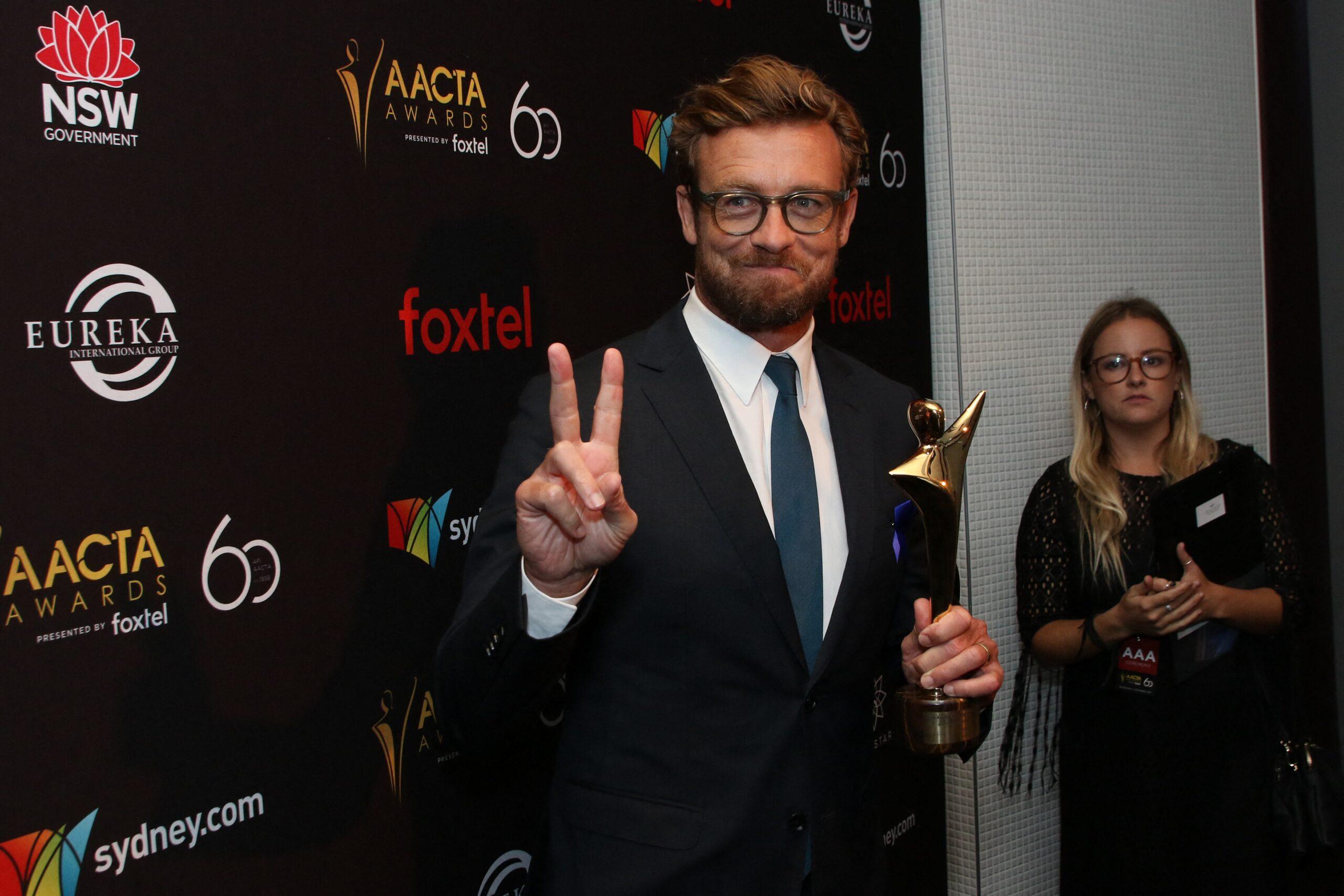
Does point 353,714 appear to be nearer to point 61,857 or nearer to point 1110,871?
point 61,857

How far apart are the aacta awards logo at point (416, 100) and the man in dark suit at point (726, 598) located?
1.41 feet

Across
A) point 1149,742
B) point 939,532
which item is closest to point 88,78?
point 939,532

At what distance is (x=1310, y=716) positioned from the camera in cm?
361

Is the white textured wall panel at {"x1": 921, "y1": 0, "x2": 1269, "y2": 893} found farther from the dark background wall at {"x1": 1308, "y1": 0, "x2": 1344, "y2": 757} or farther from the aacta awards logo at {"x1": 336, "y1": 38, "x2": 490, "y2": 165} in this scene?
the aacta awards logo at {"x1": 336, "y1": 38, "x2": 490, "y2": 165}

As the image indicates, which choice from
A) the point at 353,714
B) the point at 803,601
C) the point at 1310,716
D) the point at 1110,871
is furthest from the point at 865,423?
the point at 1310,716

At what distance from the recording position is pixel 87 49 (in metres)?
1.43

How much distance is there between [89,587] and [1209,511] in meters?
2.21

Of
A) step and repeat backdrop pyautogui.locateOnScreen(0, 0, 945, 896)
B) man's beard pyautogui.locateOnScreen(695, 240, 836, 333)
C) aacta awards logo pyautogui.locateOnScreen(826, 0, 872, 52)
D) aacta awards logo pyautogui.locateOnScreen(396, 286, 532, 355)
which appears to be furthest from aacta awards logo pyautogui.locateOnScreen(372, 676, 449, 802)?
aacta awards logo pyautogui.locateOnScreen(826, 0, 872, 52)

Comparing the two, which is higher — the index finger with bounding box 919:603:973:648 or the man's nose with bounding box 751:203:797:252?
the man's nose with bounding box 751:203:797:252

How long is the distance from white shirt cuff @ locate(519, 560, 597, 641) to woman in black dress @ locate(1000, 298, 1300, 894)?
4.99 ft

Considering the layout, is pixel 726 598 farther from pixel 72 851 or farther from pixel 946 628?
pixel 72 851

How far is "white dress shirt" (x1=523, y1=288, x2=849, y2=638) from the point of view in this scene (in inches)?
64.4

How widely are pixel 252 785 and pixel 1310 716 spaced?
3493 mm

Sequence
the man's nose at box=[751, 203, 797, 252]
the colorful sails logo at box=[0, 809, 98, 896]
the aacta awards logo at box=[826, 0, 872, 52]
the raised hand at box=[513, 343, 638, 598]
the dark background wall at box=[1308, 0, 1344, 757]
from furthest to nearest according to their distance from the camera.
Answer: the dark background wall at box=[1308, 0, 1344, 757] < the aacta awards logo at box=[826, 0, 872, 52] < the man's nose at box=[751, 203, 797, 252] < the colorful sails logo at box=[0, 809, 98, 896] < the raised hand at box=[513, 343, 638, 598]
